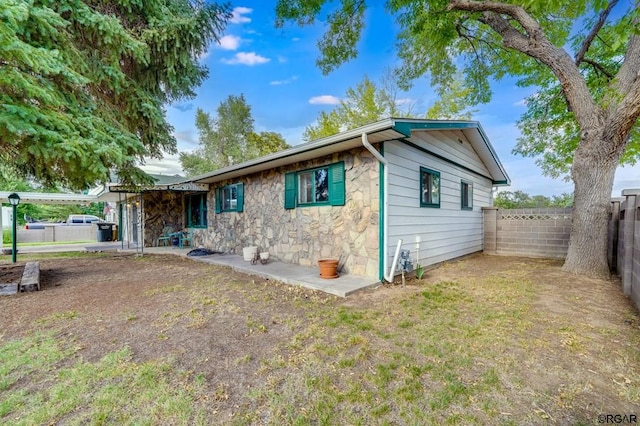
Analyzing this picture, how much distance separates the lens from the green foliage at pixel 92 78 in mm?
3717

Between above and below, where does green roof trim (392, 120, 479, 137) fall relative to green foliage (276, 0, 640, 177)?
below

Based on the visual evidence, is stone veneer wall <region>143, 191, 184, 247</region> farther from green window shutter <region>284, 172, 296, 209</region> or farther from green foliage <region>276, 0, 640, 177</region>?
green foliage <region>276, 0, 640, 177</region>

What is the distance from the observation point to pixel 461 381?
213 centimetres

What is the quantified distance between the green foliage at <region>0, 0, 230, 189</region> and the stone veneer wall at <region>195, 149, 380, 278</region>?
2.85m

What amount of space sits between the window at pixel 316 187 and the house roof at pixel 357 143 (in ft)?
1.10

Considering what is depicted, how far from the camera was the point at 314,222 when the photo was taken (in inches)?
239

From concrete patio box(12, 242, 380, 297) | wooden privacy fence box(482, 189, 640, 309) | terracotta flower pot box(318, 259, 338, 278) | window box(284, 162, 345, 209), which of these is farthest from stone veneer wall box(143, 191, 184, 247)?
wooden privacy fence box(482, 189, 640, 309)

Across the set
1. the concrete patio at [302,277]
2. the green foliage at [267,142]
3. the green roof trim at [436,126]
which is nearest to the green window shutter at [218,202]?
the concrete patio at [302,277]

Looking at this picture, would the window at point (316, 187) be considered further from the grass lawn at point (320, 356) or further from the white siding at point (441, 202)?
the grass lawn at point (320, 356)

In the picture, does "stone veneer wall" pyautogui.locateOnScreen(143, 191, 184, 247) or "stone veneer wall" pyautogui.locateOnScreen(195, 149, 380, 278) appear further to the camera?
"stone veneer wall" pyautogui.locateOnScreen(143, 191, 184, 247)

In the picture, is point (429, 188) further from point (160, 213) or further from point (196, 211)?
point (160, 213)

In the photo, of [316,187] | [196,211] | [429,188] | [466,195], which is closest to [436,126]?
[429,188]

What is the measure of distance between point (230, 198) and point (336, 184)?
4.64 metres

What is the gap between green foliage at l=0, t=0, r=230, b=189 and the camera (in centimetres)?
372
